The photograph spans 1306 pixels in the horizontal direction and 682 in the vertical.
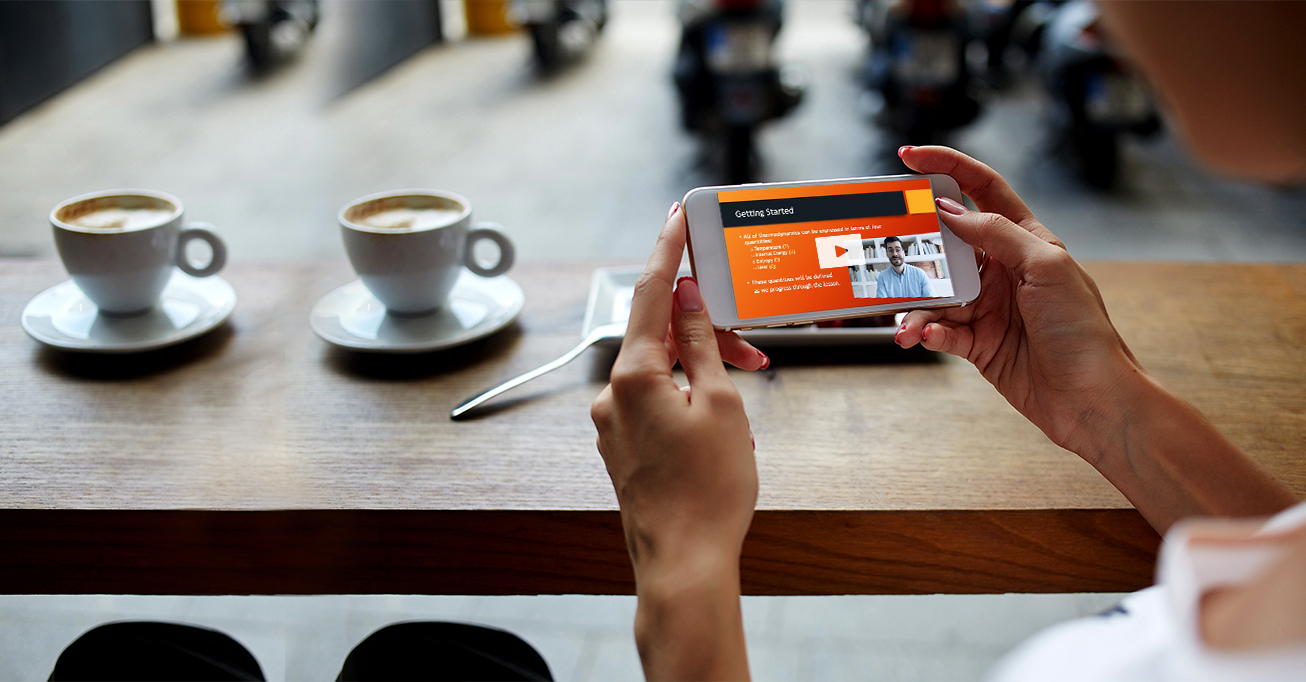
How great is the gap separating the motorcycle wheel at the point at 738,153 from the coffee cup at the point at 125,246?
264 centimetres

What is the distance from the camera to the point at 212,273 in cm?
103

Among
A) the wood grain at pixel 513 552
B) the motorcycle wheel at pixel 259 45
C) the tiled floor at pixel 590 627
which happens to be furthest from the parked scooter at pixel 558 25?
the wood grain at pixel 513 552

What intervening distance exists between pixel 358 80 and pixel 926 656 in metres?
4.73

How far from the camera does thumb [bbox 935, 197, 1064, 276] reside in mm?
756

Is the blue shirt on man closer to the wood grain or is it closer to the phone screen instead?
the phone screen

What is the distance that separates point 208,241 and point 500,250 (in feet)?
1.11

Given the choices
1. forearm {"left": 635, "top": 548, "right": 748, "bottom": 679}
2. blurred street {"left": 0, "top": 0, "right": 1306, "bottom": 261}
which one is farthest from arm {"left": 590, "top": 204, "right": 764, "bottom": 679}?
blurred street {"left": 0, "top": 0, "right": 1306, "bottom": 261}

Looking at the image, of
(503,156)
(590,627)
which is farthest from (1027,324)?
(503,156)

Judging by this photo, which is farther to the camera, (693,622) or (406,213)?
(406,213)

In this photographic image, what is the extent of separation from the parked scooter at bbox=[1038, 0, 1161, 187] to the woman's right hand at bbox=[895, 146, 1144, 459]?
3.01 m

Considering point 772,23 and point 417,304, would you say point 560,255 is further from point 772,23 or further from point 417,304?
point 417,304

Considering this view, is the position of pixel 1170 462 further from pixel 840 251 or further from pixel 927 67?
pixel 927 67

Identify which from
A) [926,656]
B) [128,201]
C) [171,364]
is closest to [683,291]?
[171,364]

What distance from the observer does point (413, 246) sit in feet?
3.07
